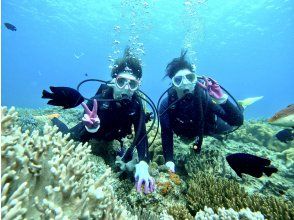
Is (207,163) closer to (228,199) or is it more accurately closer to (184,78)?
(228,199)

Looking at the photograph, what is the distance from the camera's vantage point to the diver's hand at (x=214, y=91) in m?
5.57

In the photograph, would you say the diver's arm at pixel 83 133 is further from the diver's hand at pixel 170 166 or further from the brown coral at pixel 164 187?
the brown coral at pixel 164 187

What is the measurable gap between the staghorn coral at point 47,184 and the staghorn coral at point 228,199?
72.9 inches

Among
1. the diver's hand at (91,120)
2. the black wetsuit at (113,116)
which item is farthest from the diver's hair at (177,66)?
the diver's hand at (91,120)

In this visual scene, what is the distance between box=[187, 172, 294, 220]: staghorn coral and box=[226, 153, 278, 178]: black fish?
42cm

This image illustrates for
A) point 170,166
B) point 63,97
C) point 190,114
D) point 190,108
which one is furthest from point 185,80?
point 63,97

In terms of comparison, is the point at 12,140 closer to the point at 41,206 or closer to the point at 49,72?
the point at 41,206

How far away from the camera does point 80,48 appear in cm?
7694

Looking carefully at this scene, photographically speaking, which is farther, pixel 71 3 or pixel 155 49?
pixel 155 49

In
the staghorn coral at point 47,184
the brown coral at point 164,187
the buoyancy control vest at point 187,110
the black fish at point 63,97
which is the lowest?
the staghorn coral at point 47,184

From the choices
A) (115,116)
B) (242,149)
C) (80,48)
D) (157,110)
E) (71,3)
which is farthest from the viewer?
(80,48)

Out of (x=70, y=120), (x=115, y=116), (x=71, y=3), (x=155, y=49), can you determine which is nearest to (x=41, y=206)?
(x=115, y=116)

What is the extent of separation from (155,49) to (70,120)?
2244 inches

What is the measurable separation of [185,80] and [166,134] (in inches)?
49.0
